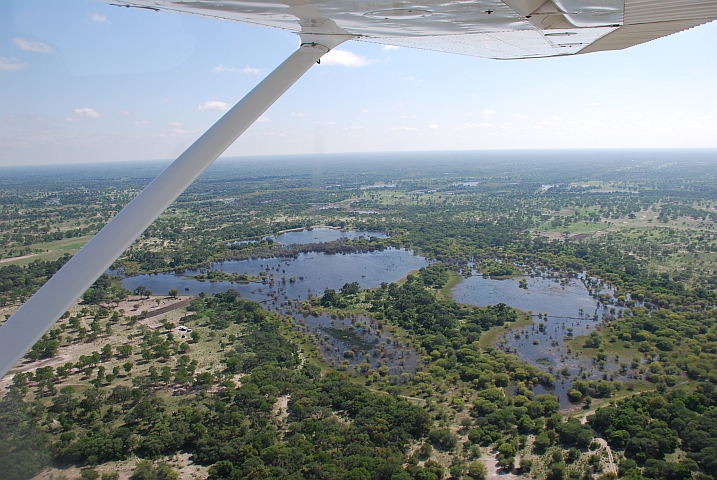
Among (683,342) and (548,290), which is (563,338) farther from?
(548,290)

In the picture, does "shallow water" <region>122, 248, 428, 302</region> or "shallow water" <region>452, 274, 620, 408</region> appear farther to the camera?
"shallow water" <region>122, 248, 428, 302</region>

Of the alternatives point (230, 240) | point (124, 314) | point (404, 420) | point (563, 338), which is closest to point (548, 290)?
point (563, 338)

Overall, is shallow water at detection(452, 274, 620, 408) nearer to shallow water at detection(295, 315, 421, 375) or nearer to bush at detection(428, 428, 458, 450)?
shallow water at detection(295, 315, 421, 375)

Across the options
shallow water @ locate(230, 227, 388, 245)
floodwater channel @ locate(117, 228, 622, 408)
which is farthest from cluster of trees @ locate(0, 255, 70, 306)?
shallow water @ locate(230, 227, 388, 245)

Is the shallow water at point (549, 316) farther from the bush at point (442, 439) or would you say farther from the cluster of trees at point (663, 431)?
the bush at point (442, 439)

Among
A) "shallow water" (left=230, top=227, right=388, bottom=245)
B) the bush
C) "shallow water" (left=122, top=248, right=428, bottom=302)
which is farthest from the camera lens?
"shallow water" (left=230, top=227, right=388, bottom=245)

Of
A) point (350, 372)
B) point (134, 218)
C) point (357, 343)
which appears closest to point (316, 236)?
point (357, 343)

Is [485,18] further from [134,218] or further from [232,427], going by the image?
[232,427]
